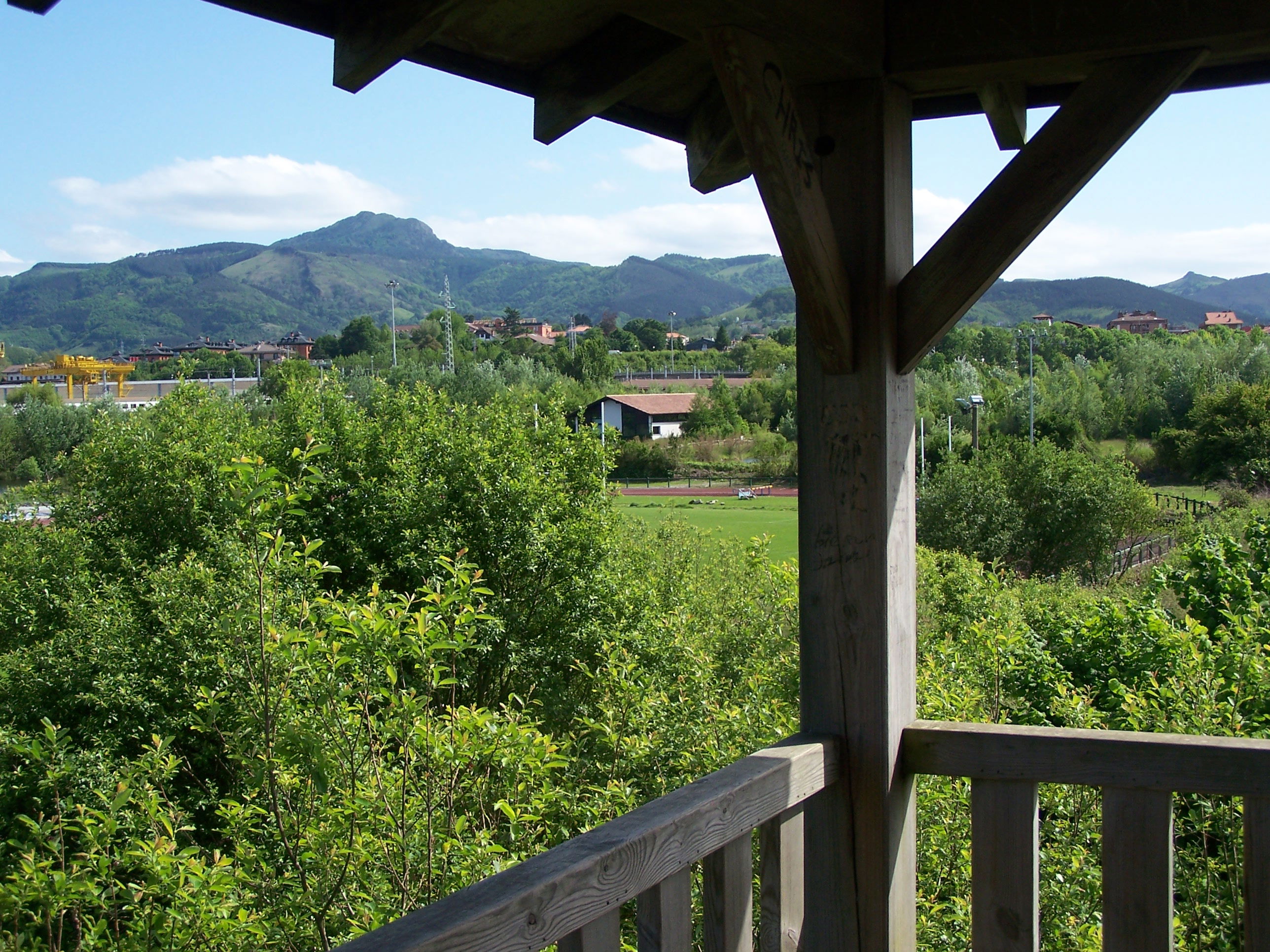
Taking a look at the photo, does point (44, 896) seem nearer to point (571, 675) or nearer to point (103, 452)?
point (571, 675)

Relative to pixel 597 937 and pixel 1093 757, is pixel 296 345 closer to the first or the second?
pixel 1093 757

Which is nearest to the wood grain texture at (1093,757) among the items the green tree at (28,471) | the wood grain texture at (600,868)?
the wood grain texture at (600,868)

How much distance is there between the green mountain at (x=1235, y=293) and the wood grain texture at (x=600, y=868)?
14211cm

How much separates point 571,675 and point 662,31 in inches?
402

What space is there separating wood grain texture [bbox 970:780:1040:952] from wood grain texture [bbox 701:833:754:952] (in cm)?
39

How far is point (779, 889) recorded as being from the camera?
50.6 inches

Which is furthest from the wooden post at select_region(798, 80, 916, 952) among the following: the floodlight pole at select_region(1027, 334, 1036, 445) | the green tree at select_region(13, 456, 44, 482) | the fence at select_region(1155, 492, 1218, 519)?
the green tree at select_region(13, 456, 44, 482)

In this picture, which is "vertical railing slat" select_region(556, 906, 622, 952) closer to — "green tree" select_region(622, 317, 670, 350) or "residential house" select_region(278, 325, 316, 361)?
"residential house" select_region(278, 325, 316, 361)

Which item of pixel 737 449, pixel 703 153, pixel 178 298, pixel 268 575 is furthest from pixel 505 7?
pixel 178 298

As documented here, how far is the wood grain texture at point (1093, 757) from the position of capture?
50.7 inches

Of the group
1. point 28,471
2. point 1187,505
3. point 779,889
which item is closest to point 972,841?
point 779,889

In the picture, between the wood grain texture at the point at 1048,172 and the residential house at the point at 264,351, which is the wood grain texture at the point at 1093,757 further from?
the residential house at the point at 264,351

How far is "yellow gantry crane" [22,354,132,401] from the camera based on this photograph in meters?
63.8

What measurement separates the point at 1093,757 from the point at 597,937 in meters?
0.77
